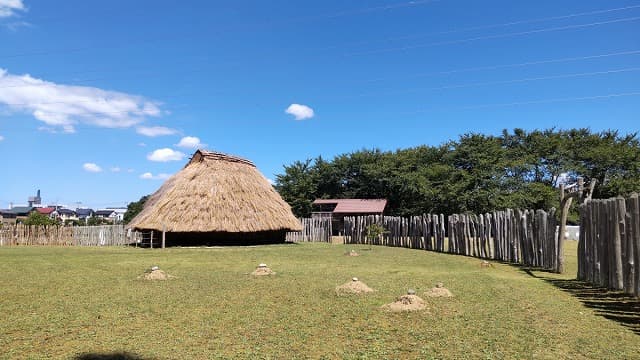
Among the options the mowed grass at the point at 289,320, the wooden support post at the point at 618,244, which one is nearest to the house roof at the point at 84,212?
the mowed grass at the point at 289,320

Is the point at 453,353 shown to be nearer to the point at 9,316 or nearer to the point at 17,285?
the point at 9,316

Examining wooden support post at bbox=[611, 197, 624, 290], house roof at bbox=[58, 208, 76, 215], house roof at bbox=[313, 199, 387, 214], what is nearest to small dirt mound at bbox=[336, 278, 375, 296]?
wooden support post at bbox=[611, 197, 624, 290]

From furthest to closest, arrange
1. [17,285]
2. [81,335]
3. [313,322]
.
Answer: [17,285] → [313,322] → [81,335]

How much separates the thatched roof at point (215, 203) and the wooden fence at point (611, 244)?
16.2 metres

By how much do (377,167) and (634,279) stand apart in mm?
40893

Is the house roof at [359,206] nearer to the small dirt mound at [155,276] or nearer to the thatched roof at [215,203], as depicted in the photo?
the thatched roof at [215,203]

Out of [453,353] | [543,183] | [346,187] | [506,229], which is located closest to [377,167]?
[346,187]

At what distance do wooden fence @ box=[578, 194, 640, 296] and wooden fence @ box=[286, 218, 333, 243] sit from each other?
70.2 feet

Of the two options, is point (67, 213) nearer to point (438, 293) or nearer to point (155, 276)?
point (155, 276)

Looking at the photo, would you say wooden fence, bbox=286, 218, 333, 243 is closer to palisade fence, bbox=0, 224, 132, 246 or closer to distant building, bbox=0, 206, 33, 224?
palisade fence, bbox=0, 224, 132, 246

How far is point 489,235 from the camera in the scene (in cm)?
1622

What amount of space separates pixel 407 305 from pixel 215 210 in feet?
58.0

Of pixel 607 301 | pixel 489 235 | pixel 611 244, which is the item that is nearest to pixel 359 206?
pixel 489 235

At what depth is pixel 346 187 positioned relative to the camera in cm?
5238
